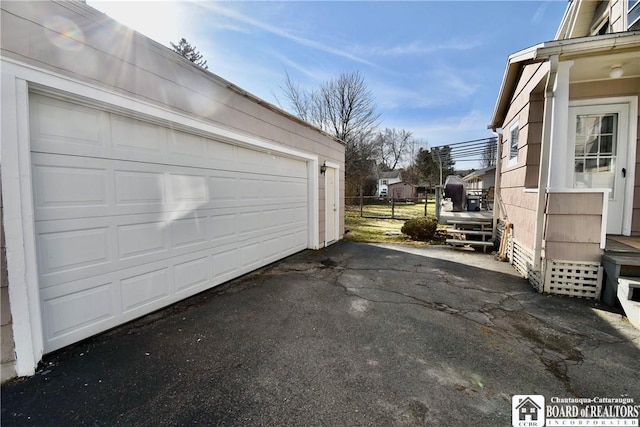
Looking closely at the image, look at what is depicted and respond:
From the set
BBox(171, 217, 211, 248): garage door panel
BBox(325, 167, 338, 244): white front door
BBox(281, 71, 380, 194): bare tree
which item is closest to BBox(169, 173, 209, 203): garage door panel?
BBox(171, 217, 211, 248): garage door panel

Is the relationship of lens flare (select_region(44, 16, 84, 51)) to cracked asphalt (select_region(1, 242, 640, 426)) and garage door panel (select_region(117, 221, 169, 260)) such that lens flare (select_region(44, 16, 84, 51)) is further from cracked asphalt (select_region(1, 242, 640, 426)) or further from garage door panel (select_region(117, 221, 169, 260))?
cracked asphalt (select_region(1, 242, 640, 426))

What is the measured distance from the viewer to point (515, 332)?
2.81 meters

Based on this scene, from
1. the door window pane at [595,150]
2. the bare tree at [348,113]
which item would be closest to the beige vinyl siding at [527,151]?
the door window pane at [595,150]

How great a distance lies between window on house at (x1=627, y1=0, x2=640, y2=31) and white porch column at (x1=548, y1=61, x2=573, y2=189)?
A: 2130 millimetres

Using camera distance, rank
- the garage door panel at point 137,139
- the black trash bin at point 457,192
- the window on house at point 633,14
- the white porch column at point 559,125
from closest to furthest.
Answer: the garage door panel at point 137,139 < the white porch column at point 559,125 < the window on house at point 633,14 < the black trash bin at point 457,192

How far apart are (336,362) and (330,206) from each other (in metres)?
5.58

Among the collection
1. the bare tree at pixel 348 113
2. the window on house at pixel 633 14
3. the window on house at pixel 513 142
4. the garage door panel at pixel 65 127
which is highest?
the bare tree at pixel 348 113

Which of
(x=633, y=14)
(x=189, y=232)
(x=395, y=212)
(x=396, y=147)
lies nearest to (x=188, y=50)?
(x=395, y=212)

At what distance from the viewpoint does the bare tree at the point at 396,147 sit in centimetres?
3966

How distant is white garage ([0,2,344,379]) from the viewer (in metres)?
2.07

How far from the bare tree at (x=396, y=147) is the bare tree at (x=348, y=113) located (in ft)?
65.1

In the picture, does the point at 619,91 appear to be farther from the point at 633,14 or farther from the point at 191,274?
the point at 191,274

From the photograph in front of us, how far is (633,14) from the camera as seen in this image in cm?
445

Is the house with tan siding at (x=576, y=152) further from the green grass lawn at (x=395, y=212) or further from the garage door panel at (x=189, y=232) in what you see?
the green grass lawn at (x=395, y=212)
